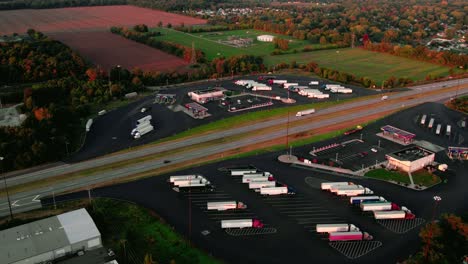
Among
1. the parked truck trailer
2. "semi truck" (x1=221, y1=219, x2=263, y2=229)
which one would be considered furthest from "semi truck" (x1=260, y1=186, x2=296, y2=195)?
the parked truck trailer

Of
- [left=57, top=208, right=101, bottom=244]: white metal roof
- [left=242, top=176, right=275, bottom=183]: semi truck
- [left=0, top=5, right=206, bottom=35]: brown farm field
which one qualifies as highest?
[left=0, top=5, right=206, bottom=35]: brown farm field

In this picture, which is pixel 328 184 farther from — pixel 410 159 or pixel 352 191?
pixel 410 159

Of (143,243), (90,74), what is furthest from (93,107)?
(143,243)

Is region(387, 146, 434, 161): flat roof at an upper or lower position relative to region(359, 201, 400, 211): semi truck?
upper

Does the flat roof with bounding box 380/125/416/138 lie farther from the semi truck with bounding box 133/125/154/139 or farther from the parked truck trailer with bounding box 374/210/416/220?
the semi truck with bounding box 133/125/154/139

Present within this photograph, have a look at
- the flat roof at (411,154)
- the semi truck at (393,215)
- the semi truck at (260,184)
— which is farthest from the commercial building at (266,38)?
the semi truck at (393,215)

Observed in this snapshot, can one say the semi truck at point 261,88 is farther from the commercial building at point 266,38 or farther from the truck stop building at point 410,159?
the commercial building at point 266,38
